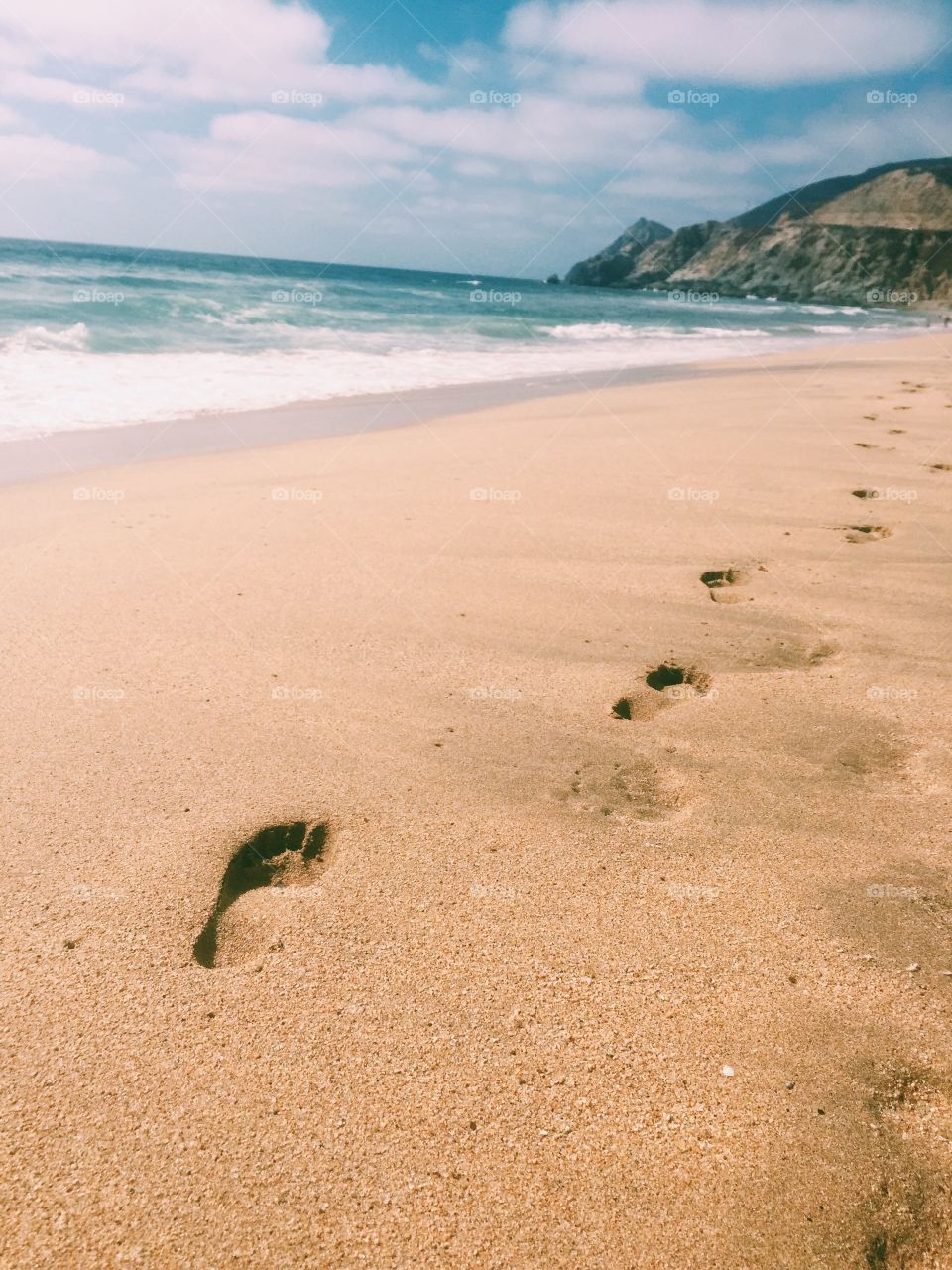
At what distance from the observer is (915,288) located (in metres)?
70.9

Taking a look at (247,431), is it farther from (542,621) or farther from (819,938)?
(819,938)

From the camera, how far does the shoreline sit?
21.2 ft

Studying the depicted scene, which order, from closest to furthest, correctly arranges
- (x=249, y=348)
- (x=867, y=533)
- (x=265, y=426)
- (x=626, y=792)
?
1. (x=626, y=792)
2. (x=867, y=533)
3. (x=265, y=426)
4. (x=249, y=348)

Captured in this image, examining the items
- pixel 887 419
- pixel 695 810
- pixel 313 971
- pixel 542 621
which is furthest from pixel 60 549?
pixel 887 419

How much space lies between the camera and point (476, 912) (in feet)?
6.25
